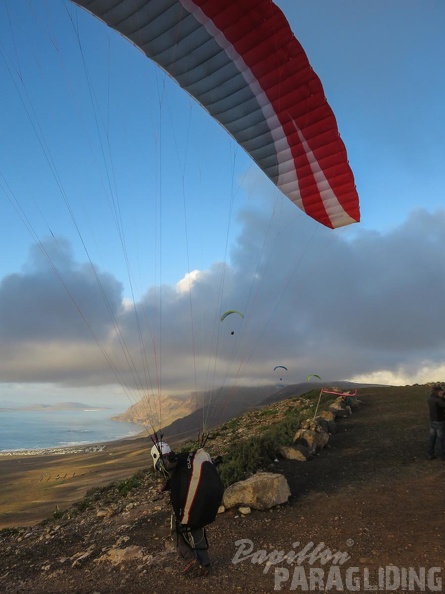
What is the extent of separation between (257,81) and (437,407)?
34.2 ft

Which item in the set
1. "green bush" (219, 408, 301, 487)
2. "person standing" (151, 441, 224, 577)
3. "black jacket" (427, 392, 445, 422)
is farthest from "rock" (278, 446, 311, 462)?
"person standing" (151, 441, 224, 577)

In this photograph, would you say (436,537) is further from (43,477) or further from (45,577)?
(43,477)

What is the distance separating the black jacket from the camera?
36.9 ft

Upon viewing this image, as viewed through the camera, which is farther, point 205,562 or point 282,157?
point 282,157

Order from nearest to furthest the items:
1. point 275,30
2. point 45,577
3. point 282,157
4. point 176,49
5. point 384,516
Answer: point 45,577
point 384,516
point 275,30
point 176,49
point 282,157

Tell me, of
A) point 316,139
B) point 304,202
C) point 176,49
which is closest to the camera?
point 176,49

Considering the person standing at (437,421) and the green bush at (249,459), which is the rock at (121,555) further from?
the person standing at (437,421)

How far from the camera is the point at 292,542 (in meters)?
6.87

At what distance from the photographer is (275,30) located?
9430 millimetres

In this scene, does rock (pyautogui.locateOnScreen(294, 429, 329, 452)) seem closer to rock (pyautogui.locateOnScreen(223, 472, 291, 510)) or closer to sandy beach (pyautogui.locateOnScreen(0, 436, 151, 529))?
rock (pyautogui.locateOnScreen(223, 472, 291, 510))

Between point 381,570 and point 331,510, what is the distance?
7.46 feet

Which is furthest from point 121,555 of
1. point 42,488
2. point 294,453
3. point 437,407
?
point 42,488

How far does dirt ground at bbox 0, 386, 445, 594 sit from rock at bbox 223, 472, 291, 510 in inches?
6.7

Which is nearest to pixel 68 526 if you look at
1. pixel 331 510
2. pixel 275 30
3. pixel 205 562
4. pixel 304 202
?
pixel 205 562
